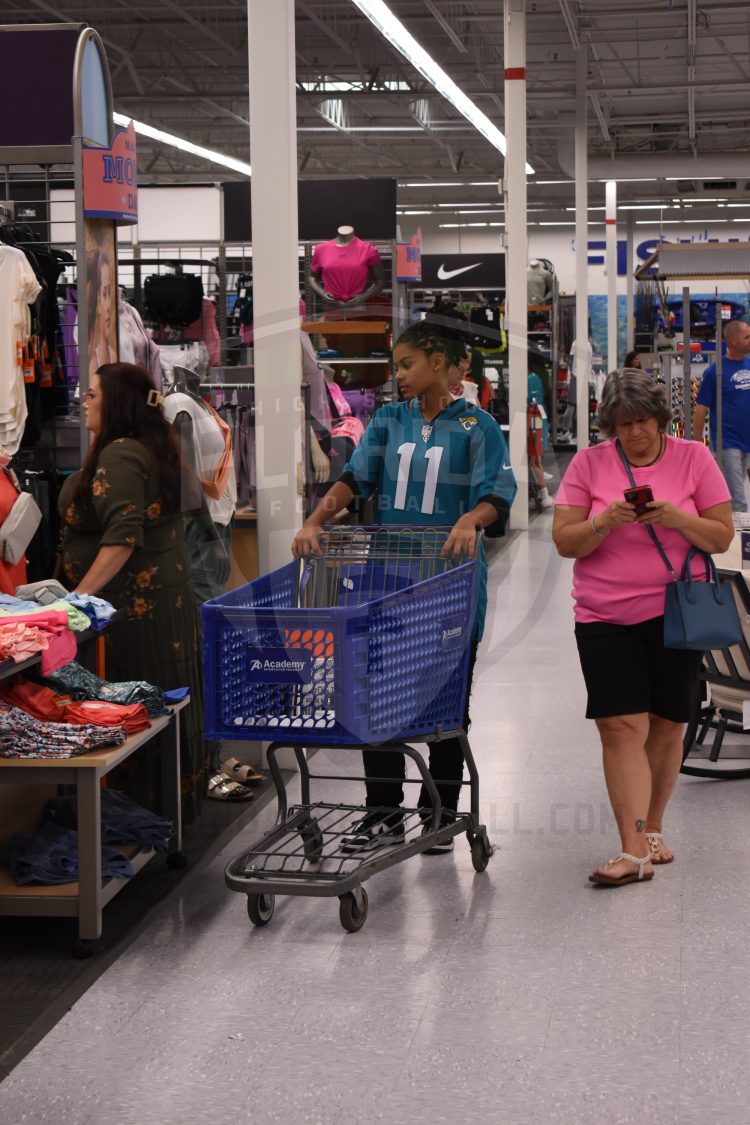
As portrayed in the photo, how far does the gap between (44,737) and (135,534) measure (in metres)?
0.86

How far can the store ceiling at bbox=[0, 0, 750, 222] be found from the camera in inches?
705

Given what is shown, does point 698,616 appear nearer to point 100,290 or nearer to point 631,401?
point 631,401

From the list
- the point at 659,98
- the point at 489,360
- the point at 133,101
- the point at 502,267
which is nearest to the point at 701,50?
the point at 659,98

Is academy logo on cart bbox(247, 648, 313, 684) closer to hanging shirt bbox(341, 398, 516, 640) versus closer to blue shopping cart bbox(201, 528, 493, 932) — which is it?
blue shopping cart bbox(201, 528, 493, 932)

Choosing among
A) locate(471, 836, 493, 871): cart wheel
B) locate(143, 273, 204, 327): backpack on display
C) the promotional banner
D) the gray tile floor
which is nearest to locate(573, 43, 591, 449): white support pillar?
the promotional banner

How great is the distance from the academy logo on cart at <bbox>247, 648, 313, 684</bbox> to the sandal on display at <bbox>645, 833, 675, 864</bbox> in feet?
4.63

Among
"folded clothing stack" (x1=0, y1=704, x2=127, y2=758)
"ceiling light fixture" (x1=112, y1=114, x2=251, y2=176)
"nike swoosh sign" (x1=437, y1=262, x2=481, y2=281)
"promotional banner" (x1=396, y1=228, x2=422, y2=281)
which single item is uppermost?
"ceiling light fixture" (x1=112, y1=114, x2=251, y2=176)

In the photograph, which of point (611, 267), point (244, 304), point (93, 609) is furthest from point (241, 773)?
point (611, 267)

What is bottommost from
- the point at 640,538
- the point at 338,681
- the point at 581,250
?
the point at 338,681

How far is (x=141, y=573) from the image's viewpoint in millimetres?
4566

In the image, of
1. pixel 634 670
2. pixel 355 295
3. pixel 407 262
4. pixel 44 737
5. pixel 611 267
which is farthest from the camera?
pixel 611 267

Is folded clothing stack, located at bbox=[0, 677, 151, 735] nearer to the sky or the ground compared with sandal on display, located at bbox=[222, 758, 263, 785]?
nearer to the sky

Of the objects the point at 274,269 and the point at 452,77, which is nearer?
the point at 274,269

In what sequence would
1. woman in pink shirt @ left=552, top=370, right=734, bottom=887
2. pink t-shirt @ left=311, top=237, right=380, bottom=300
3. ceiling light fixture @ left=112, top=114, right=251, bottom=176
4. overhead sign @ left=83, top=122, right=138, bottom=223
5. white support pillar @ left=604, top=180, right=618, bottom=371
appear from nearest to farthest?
1. woman in pink shirt @ left=552, top=370, right=734, bottom=887
2. overhead sign @ left=83, top=122, right=138, bottom=223
3. pink t-shirt @ left=311, top=237, right=380, bottom=300
4. ceiling light fixture @ left=112, top=114, right=251, bottom=176
5. white support pillar @ left=604, top=180, right=618, bottom=371
